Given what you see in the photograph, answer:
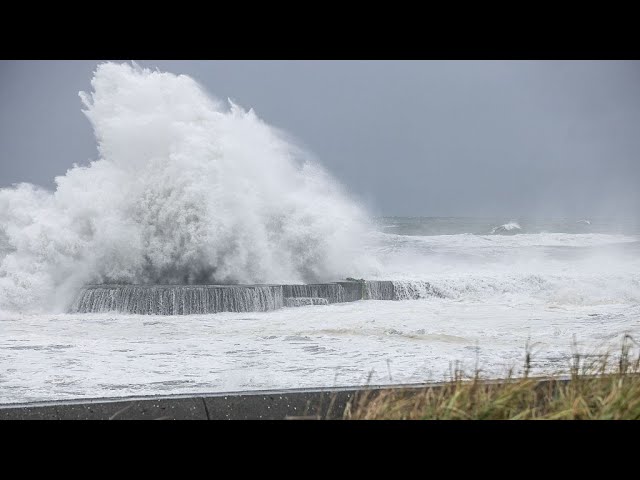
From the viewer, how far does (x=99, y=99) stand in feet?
32.8

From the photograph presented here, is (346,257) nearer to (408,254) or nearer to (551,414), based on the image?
(408,254)

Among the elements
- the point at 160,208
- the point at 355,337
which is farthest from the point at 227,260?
the point at 355,337

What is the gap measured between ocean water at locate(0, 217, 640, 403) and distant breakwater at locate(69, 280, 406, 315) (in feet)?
0.68

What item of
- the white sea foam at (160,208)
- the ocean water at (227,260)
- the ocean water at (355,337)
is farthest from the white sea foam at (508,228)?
the white sea foam at (160,208)

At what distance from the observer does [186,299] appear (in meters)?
7.74

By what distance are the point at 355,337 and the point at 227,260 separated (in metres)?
4.15

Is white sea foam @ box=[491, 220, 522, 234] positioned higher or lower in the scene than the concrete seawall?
higher

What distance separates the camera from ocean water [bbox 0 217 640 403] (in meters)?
4.05

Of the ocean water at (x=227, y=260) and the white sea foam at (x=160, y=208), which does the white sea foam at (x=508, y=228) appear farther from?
the white sea foam at (x=160, y=208)

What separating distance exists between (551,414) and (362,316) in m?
4.90

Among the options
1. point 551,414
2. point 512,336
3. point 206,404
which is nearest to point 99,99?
point 512,336

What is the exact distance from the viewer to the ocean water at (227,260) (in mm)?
5879

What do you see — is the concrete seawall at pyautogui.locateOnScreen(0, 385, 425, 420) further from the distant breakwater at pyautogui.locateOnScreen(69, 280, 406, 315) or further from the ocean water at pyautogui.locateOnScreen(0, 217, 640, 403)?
the distant breakwater at pyautogui.locateOnScreen(69, 280, 406, 315)

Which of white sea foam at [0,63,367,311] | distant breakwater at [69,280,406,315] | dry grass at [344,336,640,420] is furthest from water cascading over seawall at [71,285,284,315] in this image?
dry grass at [344,336,640,420]
